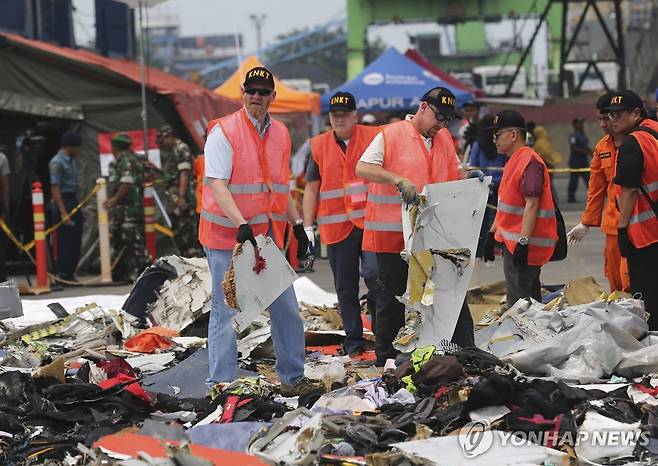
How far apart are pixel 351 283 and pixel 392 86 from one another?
14496 mm

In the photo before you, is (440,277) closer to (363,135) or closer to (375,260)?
(375,260)

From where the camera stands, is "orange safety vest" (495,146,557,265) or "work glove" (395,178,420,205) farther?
"orange safety vest" (495,146,557,265)

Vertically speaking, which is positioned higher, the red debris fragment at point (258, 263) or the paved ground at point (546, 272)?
the red debris fragment at point (258, 263)

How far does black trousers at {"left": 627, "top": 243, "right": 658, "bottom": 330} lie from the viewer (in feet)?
27.7

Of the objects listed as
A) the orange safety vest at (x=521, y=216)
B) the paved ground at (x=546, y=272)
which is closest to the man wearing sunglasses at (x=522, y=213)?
the orange safety vest at (x=521, y=216)

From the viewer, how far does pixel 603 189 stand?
922 centimetres

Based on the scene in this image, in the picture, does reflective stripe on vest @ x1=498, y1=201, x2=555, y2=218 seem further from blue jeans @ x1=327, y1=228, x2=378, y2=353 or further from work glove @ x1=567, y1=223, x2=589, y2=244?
blue jeans @ x1=327, y1=228, x2=378, y2=353

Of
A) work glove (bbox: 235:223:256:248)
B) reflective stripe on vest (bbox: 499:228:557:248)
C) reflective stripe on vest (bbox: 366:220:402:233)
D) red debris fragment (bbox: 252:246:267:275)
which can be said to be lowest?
reflective stripe on vest (bbox: 499:228:557:248)

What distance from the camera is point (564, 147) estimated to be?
1655 inches

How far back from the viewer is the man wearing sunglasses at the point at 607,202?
28.8ft

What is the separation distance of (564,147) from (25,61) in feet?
92.3

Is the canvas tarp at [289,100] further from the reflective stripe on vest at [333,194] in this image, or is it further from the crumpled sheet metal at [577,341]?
the crumpled sheet metal at [577,341]

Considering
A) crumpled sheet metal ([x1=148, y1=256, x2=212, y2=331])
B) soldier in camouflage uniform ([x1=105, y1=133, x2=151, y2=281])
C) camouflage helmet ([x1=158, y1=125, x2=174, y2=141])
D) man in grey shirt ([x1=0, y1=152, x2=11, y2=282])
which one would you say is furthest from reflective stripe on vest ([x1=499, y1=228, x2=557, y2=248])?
camouflage helmet ([x1=158, y1=125, x2=174, y2=141])

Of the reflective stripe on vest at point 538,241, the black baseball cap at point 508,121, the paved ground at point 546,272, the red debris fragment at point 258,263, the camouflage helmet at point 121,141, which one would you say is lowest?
the paved ground at point 546,272
